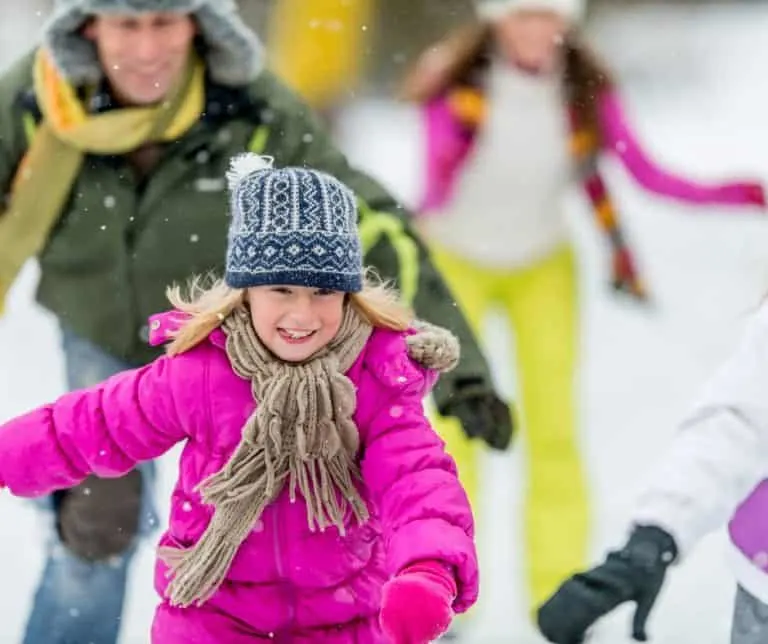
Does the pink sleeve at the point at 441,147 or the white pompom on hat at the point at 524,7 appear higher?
the white pompom on hat at the point at 524,7

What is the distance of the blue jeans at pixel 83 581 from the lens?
2.72 meters

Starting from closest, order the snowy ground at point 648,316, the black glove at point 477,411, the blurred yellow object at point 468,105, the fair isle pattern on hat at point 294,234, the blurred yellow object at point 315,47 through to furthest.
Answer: the fair isle pattern on hat at point 294,234 < the black glove at point 477,411 < the snowy ground at point 648,316 < the blurred yellow object at point 468,105 < the blurred yellow object at point 315,47

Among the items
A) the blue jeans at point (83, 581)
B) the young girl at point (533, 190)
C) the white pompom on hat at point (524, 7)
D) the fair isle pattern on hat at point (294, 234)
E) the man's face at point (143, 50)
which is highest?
the fair isle pattern on hat at point (294, 234)

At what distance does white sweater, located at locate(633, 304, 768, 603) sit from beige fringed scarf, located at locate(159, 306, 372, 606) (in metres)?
0.37

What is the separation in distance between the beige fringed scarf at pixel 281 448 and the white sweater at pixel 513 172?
4.74 feet

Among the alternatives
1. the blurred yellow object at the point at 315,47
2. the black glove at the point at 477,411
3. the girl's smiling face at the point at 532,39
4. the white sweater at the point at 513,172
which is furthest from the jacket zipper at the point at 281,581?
the blurred yellow object at the point at 315,47

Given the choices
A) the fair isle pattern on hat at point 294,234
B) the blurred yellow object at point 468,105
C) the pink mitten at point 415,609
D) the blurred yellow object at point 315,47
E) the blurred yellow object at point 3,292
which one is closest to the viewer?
the pink mitten at point 415,609

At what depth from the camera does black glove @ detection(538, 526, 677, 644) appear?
200cm

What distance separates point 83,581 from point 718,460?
1144mm

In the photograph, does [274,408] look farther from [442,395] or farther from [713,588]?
[713,588]

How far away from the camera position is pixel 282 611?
82.3 inches

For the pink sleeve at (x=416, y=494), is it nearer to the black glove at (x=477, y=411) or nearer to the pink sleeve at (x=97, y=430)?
the pink sleeve at (x=97, y=430)

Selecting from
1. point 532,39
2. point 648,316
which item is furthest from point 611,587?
point 648,316

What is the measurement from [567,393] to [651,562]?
1.33m
